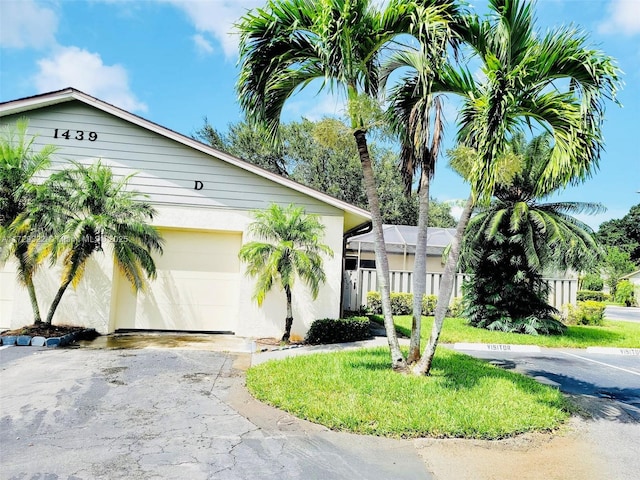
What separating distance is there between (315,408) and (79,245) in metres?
6.27

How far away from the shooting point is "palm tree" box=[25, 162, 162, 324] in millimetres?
7887

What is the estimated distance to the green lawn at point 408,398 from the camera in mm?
4191

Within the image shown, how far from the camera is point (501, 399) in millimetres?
5016

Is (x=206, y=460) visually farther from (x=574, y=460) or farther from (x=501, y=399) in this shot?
(x=501, y=399)

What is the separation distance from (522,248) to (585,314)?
478 centimetres

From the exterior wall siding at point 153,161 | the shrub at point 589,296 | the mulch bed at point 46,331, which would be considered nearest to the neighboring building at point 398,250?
the exterior wall siding at point 153,161

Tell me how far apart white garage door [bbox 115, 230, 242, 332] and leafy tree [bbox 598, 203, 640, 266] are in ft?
174

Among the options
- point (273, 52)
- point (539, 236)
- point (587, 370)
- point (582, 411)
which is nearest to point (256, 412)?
point (582, 411)

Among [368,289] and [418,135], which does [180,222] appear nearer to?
[418,135]

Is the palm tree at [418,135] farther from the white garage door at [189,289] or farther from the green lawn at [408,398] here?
the white garage door at [189,289]

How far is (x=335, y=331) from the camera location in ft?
30.3

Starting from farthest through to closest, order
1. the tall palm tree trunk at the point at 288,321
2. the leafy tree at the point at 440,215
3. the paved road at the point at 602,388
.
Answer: the leafy tree at the point at 440,215 → the tall palm tree trunk at the point at 288,321 → the paved road at the point at 602,388

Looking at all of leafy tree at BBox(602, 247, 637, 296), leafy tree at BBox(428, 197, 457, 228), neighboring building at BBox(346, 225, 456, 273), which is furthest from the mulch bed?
leafy tree at BBox(602, 247, 637, 296)

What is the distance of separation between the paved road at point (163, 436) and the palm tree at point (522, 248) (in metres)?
9.07
